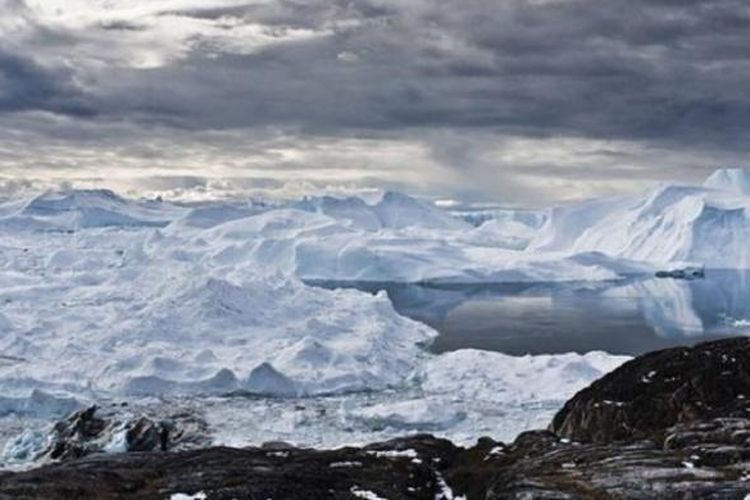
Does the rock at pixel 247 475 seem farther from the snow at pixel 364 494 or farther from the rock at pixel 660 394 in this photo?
the rock at pixel 660 394

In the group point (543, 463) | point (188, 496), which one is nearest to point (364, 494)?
point (188, 496)

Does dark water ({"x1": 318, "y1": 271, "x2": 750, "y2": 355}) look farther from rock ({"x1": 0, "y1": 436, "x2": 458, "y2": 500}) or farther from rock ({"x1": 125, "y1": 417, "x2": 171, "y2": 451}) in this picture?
rock ({"x1": 0, "y1": 436, "x2": 458, "y2": 500})

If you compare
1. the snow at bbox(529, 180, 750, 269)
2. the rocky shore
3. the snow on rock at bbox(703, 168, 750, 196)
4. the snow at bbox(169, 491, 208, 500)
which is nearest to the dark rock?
the rocky shore

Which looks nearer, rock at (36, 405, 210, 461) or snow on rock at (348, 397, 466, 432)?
rock at (36, 405, 210, 461)

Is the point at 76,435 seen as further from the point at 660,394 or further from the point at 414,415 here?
the point at 660,394

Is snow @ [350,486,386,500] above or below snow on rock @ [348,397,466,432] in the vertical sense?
below

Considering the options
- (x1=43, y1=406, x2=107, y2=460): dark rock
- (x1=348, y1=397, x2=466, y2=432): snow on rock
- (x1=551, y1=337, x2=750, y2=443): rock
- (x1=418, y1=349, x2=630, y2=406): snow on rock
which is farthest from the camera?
(x1=418, y1=349, x2=630, y2=406): snow on rock
